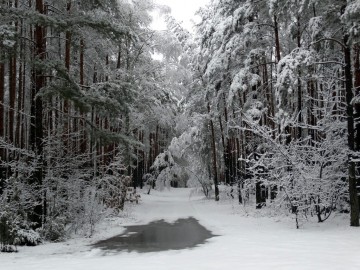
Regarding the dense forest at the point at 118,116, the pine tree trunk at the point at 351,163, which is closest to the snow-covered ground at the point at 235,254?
the pine tree trunk at the point at 351,163

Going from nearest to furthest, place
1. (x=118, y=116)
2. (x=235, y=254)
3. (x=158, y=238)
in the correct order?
(x=235, y=254)
(x=158, y=238)
(x=118, y=116)

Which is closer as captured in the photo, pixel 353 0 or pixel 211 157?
pixel 353 0

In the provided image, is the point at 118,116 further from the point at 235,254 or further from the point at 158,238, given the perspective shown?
the point at 235,254

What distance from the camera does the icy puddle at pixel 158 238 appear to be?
1033 centimetres

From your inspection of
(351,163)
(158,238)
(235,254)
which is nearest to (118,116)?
(158,238)

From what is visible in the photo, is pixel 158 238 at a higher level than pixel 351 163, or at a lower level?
lower

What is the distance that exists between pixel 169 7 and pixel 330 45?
44.1ft

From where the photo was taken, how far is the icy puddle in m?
10.3

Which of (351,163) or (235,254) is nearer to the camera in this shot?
(235,254)

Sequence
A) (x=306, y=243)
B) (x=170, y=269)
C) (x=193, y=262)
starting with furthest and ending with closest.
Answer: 1. (x=306, y=243)
2. (x=193, y=262)
3. (x=170, y=269)

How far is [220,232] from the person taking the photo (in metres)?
13.0

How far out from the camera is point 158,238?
12062mm

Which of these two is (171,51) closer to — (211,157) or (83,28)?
(211,157)

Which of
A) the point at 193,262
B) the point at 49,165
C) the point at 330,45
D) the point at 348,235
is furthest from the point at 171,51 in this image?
the point at 193,262
